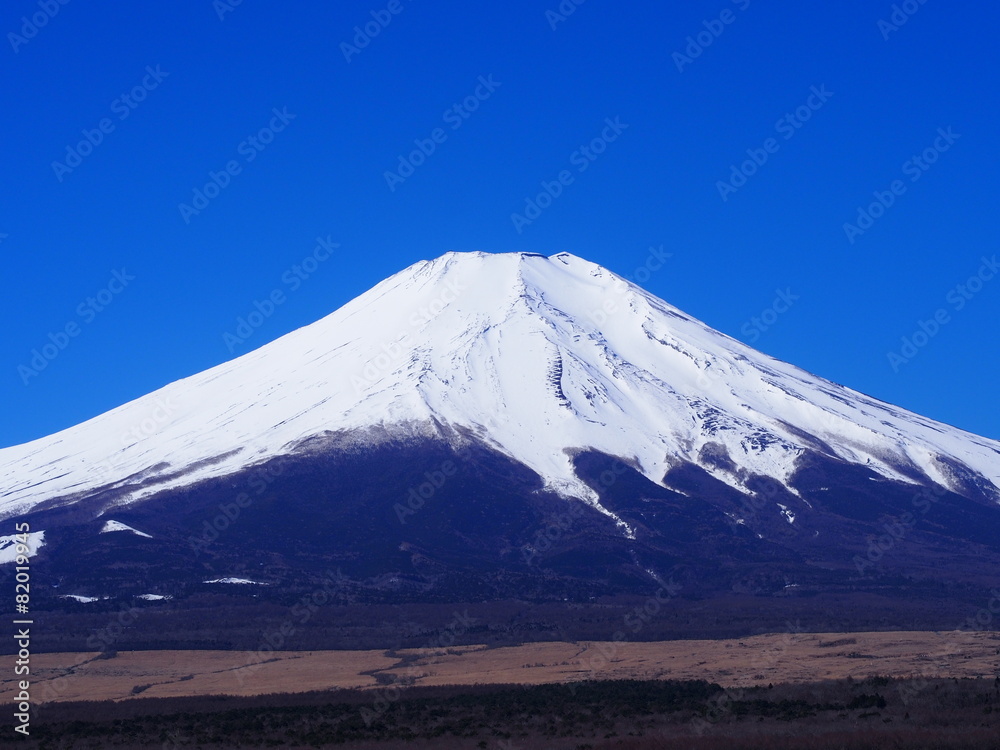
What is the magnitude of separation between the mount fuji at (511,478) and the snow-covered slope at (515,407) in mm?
478

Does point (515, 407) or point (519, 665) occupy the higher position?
point (515, 407)

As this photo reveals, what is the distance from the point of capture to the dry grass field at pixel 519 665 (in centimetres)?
6406

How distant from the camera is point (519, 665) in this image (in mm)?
73375

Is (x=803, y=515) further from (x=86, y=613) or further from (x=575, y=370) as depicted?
(x=86, y=613)

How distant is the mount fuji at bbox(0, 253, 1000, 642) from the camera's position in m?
116

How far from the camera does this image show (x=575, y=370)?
173625 mm

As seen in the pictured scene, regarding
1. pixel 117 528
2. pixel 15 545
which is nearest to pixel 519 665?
pixel 117 528

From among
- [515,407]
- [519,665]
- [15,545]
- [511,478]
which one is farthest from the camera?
[515,407]

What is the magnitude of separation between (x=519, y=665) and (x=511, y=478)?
6907cm

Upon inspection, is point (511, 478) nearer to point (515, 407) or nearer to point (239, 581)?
point (515, 407)

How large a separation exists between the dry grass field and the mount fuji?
20.1 m

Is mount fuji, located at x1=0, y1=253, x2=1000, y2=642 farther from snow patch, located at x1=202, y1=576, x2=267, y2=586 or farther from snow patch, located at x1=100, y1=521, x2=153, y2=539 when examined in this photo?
snow patch, located at x1=202, y1=576, x2=267, y2=586

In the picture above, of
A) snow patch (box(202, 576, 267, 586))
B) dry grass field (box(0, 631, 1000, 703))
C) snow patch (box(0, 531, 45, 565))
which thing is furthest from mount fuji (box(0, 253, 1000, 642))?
dry grass field (box(0, 631, 1000, 703))

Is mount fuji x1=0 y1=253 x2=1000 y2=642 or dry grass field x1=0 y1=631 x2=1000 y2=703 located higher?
mount fuji x1=0 y1=253 x2=1000 y2=642
